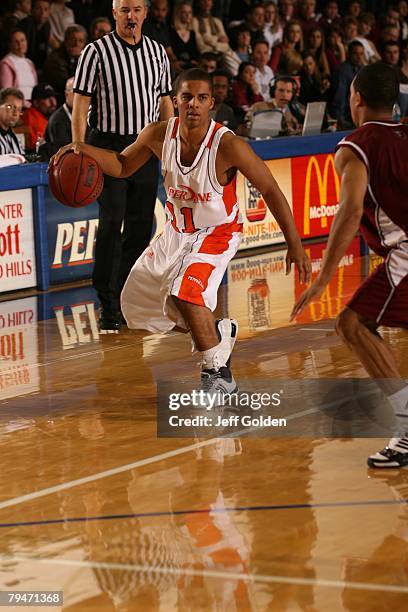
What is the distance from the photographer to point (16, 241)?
33.7 feet

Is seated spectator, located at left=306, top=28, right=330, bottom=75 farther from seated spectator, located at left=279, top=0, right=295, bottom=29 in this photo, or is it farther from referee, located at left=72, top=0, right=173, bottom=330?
referee, located at left=72, top=0, right=173, bottom=330

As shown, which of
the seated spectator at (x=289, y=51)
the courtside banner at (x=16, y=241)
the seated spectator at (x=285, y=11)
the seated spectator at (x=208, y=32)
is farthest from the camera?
the seated spectator at (x=285, y=11)

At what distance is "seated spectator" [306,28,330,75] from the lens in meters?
18.0

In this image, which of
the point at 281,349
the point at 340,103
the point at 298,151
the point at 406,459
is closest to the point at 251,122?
the point at 298,151

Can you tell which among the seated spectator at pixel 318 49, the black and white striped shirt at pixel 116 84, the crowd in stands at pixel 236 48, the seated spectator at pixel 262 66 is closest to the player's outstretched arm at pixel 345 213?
the black and white striped shirt at pixel 116 84

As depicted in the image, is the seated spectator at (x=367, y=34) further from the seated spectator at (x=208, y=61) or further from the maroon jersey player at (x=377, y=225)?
the maroon jersey player at (x=377, y=225)

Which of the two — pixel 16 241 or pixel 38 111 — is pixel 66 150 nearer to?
pixel 16 241

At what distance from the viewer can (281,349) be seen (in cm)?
783

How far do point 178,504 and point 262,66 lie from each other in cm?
1245

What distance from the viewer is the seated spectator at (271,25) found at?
18141mm

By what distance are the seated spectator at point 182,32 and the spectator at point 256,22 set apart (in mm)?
1455

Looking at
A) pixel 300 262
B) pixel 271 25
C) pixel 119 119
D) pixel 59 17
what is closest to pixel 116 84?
pixel 119 119

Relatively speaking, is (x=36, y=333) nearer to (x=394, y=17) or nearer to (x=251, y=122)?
(x=251, y=122)

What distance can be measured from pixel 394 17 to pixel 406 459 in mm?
16243
